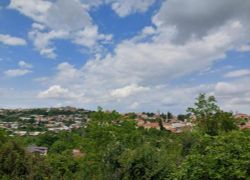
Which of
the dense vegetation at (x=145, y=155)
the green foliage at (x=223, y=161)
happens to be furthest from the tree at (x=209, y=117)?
the green foliage at (x=223, y=161)

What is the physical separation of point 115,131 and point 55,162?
892 centimetres

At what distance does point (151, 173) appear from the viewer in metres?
13.8

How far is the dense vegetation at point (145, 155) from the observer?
34.3ft

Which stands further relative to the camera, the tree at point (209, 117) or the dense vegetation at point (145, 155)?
the tree at point (209, 117)

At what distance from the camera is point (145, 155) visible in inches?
562

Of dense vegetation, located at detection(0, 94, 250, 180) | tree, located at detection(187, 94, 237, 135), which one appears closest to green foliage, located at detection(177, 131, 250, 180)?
dense vegetation, located at detection(0, 94, 250, 180)

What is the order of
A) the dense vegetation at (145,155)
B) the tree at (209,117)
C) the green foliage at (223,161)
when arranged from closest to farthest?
1. the green foliage at (223,161)
2. the dense vegetation at (145,155)
3. the tree at (209,117)

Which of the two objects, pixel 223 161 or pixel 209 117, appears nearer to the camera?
pixel 223 161

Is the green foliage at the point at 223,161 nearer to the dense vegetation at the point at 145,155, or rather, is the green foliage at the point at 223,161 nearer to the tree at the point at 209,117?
the dense vegetation at the point at 145,155

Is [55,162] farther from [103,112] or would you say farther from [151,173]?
[151,173]

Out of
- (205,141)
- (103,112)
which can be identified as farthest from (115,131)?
(205,141)

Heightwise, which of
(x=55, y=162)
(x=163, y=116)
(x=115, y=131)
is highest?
(x=163, y=116)

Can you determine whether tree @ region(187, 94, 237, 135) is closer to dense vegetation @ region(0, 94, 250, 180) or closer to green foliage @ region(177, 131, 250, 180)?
dense vegetation @ region(0, 94, 250, 180)

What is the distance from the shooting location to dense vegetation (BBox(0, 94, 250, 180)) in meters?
10.5
